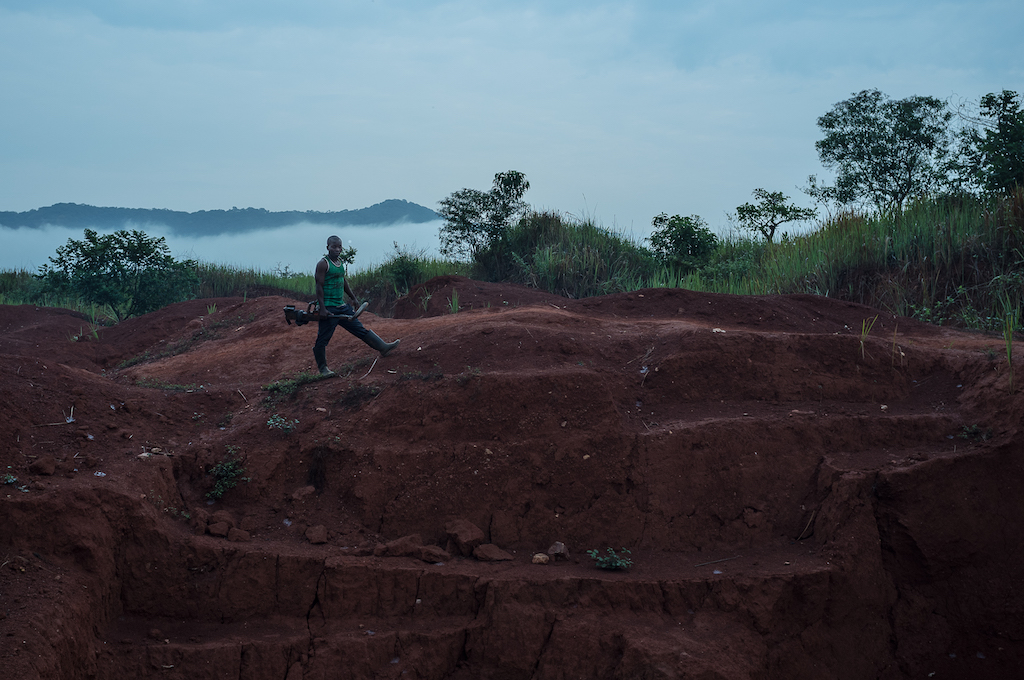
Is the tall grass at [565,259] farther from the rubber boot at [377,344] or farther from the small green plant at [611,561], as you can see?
the small green plant at [611,561]

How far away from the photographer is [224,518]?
4848mm

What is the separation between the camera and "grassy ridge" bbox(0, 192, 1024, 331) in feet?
30.8

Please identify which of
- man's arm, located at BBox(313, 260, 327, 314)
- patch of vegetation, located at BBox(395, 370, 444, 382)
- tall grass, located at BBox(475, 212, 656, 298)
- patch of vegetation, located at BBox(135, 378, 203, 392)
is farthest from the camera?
tall grass, located at BBox(475, 212, 656, 298)

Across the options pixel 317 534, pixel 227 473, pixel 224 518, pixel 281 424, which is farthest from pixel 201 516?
pixel 281 424

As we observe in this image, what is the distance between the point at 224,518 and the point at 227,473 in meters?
0.43

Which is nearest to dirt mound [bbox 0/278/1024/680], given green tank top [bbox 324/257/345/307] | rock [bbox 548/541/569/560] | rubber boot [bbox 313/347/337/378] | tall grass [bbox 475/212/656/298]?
rock [bbox 548/541/569/560]

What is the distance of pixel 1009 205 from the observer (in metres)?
9.66

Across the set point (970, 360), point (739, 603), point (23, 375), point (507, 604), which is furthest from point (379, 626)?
point (970, 360)

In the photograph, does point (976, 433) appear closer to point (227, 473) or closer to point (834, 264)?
point (227, 473)

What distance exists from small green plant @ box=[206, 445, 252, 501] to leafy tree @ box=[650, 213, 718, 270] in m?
9.39

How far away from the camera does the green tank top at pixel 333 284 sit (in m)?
5.95

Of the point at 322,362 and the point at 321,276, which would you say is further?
the point at 322,362

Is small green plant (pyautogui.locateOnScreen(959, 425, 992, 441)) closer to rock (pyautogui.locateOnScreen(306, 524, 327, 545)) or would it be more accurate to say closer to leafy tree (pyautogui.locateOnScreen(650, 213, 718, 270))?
rock (pyautogui.locateOnScreen(306, 524, 327, 545))

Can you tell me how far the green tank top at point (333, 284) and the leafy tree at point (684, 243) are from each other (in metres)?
8.25
